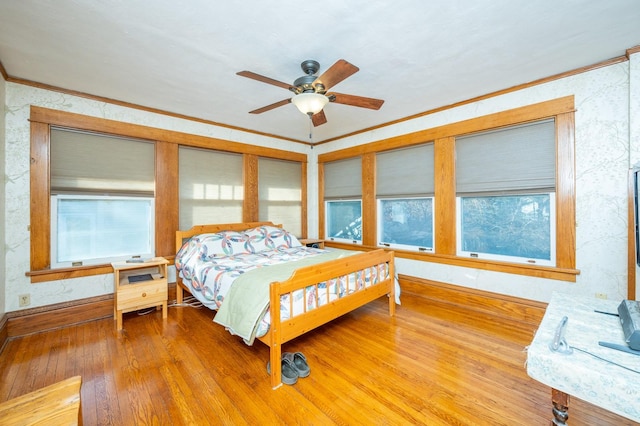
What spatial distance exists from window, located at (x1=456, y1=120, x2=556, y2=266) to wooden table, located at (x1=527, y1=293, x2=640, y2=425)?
1868 mm

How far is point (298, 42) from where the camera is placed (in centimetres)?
201

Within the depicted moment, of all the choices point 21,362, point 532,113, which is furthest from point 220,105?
point 532,113

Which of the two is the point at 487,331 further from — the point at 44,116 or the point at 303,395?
the point at 44,116

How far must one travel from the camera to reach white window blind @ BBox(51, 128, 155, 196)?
2828mm

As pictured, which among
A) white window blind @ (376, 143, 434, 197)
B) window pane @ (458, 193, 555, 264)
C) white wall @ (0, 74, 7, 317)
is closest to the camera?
white wall @ (0, 74, 7, 317)

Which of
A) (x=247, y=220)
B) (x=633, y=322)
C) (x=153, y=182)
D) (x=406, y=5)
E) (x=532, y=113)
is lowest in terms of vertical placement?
(x=633, y=322)

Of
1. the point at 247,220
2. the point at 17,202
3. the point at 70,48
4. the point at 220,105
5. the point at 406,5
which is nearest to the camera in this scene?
the point at 406,5

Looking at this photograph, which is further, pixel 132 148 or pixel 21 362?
pixel 132 148

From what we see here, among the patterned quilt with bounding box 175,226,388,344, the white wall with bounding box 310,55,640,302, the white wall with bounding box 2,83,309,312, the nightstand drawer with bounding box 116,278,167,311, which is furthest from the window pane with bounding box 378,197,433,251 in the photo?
the white wall with bounding box 2,83,309,312

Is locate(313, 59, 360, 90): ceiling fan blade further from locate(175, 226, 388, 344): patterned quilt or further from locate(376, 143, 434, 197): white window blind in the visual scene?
locate(376, 143, 434, 197): white window blind

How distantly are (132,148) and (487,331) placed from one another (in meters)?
4.36

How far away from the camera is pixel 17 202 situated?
260 cm

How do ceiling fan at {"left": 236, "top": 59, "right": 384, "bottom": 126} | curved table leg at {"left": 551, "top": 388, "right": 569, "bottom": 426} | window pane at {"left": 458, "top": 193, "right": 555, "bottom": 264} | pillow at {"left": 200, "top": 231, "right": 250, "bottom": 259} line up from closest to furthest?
1. curved table leg at {"left": 551, "top": 388, "right": 569, "bottom": 426}
2. ceiling fan at {"left": 236, "top": 59, "right": 384, "bottom": 126}
3. window pane at {"left": 458, "top": 193, "right": 555, "bottom": 264}
4. pillow at {"left": 200, "top": 231, "right": 250, "bottom": 259}

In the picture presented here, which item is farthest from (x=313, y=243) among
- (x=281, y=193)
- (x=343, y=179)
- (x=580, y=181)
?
(x=580, y=181)
